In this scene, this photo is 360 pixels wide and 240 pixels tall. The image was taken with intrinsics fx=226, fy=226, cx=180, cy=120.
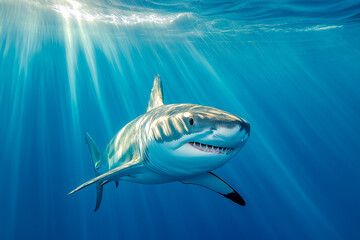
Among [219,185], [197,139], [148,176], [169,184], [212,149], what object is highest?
[169,184]

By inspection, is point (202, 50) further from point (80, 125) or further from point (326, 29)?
point (80, 125)

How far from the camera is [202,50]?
27516mm

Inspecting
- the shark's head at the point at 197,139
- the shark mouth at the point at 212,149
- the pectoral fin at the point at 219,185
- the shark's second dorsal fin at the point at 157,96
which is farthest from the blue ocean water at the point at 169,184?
the shark mouth at the point at 212,149

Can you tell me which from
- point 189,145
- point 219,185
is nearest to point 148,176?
point 219,185

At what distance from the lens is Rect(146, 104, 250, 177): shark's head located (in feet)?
6.96

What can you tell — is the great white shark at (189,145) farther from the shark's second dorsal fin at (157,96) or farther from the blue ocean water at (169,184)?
the blue ocean water at (169,184)

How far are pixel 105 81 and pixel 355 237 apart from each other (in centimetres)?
4224

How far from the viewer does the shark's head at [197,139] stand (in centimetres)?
212

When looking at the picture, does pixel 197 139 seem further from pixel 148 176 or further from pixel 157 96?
pixel 157 96

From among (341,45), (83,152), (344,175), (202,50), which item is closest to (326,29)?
(341,45)

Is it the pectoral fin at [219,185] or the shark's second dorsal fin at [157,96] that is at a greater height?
the shark's second dorsal fin at [157,96]

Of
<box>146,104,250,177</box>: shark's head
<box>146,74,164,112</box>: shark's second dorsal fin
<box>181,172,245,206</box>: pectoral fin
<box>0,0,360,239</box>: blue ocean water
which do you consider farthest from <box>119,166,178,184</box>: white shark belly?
<box>0,0,360,239</box>: blue ocean water

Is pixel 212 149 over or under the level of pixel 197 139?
under

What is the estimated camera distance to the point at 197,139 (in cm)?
230
